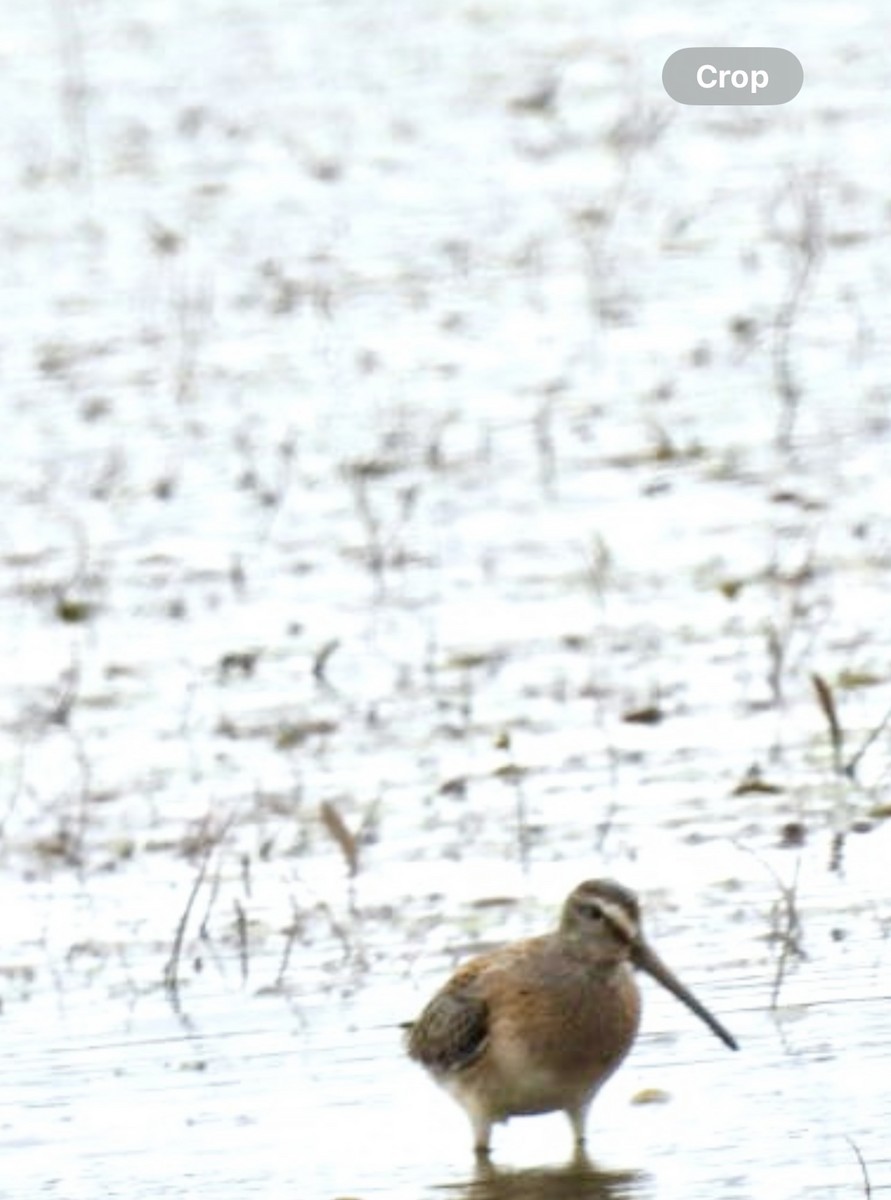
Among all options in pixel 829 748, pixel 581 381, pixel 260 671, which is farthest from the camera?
pixel 581 381

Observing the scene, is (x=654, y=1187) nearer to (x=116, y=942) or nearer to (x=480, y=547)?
(x=116, y=942)

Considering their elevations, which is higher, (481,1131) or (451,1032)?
(451,1032)

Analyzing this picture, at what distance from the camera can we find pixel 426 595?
13633 mm

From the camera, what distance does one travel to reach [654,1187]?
816 centimetres

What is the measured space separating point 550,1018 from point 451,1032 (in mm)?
200

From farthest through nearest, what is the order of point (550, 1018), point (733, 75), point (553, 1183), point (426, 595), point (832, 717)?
1. point (733, 75)
2. point (426, 595)
3. point (832, 717)
4. point (550, 1018)
5. point (553, 1183)

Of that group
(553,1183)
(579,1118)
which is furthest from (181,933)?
(553,1183)

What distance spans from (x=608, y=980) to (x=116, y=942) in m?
1.83

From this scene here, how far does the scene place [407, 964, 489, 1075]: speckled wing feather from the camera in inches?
344

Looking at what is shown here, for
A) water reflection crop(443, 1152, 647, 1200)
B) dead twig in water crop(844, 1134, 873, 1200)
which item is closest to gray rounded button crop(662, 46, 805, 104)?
water reflection crop(443, 1152, 647, 1200)

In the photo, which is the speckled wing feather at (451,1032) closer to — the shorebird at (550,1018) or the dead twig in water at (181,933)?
the shorebird at (550,1018)

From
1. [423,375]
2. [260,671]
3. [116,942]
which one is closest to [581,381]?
[423,375]

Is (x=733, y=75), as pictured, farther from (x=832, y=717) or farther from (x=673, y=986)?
(x=673, y=986)

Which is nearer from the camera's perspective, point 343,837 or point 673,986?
point 673,986
